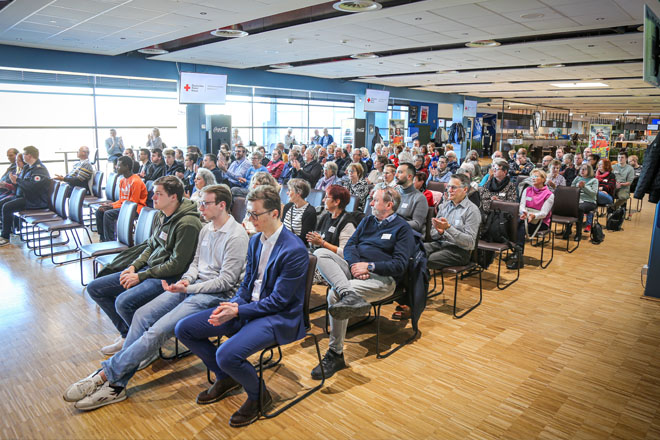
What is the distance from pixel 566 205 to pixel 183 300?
5.96 m

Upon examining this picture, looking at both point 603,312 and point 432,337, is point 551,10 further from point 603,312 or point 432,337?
point 432,337

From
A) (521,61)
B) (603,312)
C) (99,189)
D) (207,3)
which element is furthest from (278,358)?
(521,61)

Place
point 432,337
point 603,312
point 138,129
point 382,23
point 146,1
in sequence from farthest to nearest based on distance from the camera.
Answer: point 138,129 → point 382,23 → point 146,1 → point 603,312 → point 432,337

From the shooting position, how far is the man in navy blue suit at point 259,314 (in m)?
2.62

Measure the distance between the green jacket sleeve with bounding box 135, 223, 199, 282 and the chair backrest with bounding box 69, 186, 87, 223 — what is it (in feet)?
9.77

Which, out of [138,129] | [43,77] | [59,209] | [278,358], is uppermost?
[43,77]

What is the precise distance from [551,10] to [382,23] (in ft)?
8.73

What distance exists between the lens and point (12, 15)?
7109mm

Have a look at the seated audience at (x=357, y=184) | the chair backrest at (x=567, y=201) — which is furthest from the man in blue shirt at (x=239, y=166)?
the chair backrest at (x=567, y=201)

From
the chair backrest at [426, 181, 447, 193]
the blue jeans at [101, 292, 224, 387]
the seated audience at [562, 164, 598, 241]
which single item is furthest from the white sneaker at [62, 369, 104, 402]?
the seated audience at [562, 164, 598, 241]

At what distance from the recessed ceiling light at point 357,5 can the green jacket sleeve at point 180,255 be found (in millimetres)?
4387

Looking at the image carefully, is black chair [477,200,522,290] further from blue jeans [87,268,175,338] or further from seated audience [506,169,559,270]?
blue jeans [87,268,175,338]

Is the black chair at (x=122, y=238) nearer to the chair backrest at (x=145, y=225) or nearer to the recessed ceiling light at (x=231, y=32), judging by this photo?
the chair backrest at (x=145, y=225)

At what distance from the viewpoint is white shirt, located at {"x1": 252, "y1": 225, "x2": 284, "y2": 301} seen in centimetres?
287
